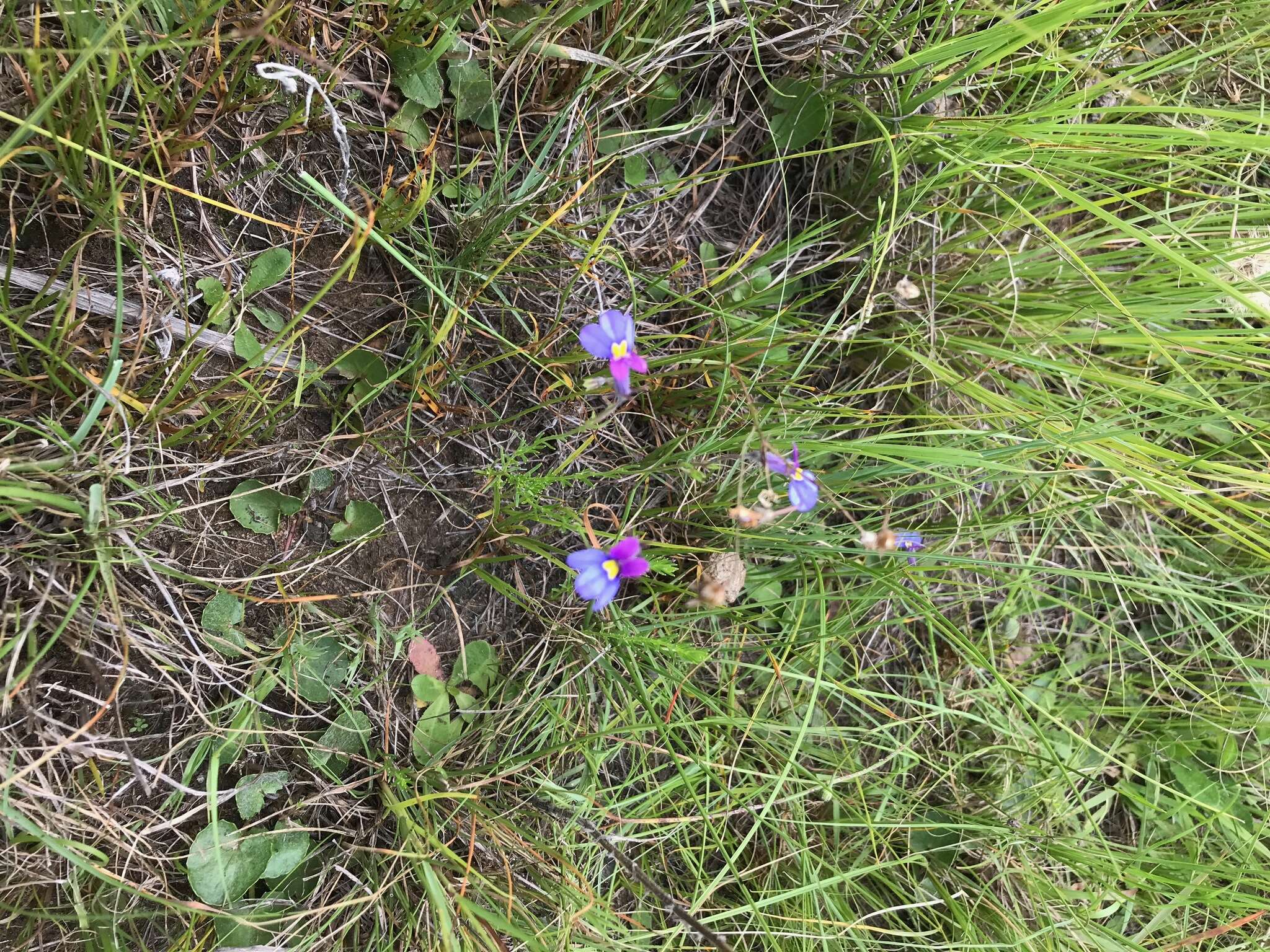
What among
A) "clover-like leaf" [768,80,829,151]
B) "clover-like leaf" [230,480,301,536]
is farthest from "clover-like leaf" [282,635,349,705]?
"clover-like leaf" [768,80,829,151]

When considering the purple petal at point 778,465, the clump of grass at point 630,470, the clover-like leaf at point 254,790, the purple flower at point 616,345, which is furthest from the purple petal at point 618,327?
the clover-like leaf at point 254,790

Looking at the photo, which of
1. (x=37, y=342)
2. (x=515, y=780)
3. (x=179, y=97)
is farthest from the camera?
(x=515, y=780)

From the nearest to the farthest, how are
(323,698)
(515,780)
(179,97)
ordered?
(179,97)
(323,698)
(515,780)

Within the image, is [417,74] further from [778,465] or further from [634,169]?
[778,465]

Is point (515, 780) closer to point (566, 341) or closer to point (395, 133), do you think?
point (566, 341)

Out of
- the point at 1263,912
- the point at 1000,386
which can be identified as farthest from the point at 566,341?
the point at 1263,912

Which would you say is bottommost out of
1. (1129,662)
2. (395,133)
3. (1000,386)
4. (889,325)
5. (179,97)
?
(1129,662)

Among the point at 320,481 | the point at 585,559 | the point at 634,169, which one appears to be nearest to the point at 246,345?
the point at 320,481
